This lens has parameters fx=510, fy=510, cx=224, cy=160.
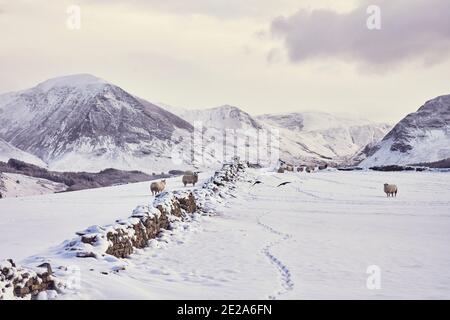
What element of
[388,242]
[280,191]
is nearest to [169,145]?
[280,191]

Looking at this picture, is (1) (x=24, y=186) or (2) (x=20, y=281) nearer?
(2) (x=20, y=281)

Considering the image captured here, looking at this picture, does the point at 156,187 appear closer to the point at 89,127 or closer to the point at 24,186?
the point at 24,186

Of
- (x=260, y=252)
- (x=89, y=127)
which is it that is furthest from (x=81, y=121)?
(x=260, y=252)

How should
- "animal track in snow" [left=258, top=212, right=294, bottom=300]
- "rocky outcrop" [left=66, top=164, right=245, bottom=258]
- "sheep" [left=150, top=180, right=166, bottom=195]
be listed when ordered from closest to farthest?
"animal track in snow" [left=258, top=212, right=294, bottom=300] → "rocky outcrop" [left=66, top=164, right=245, bottom=258] → "sheep" [left=150, top=180, right=166, bottom=195]

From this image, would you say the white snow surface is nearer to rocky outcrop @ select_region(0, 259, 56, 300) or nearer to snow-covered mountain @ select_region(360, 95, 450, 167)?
rocky outcrop @ select_region(0, 259, 56, 300)

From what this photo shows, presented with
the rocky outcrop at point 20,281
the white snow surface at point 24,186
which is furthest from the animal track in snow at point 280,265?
the white snow surface at point 24,186

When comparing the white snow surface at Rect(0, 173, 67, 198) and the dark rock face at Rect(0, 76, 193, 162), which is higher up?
the dark rock face at Rect(0, 76, 193, 162)

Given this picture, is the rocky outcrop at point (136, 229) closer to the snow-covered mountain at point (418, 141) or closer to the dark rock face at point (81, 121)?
the dark rock face at point (81, 121)

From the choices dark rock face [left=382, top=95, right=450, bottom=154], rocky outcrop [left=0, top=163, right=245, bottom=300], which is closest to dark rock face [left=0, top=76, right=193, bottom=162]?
dark rock face [left=382, top=95, right=450, bottom=154]
